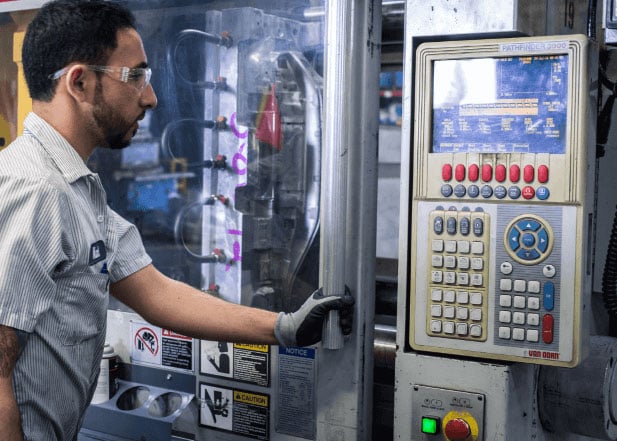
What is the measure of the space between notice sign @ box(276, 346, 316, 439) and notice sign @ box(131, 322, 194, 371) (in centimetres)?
32

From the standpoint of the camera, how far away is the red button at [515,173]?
1.61m

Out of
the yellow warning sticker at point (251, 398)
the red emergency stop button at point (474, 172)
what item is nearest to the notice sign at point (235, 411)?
the yellow warning sticker at point (251, 398)

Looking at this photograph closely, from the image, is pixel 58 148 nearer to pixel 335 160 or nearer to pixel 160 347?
pixel 335 160

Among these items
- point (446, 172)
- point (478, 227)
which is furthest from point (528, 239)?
point (446, 172)

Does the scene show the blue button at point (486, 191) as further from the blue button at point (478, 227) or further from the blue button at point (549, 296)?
the blue button at point (549, 296)

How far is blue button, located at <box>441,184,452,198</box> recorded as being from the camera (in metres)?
1.67

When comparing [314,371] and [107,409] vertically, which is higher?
[314,371]

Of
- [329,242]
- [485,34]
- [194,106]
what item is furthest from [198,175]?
[485,34]

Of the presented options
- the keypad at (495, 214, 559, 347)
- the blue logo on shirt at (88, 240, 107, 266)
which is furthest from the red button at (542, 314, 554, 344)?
the blue logo on shirt at (88, 240, 107, 266)

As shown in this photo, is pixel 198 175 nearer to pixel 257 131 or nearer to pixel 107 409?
pixel 257 131

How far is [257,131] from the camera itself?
86.6 inches

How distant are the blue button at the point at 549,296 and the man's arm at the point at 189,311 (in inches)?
25.6

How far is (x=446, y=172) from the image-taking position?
1679mm

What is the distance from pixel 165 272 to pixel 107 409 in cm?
44
